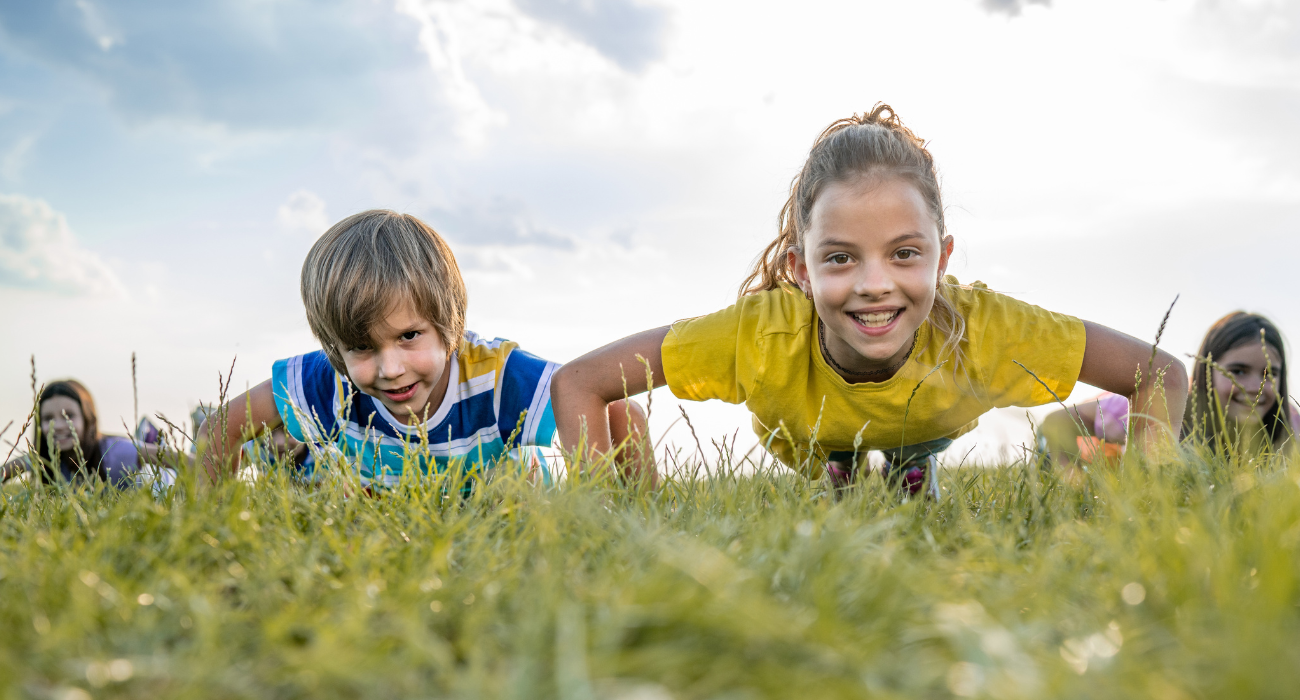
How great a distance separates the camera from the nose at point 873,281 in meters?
3.52

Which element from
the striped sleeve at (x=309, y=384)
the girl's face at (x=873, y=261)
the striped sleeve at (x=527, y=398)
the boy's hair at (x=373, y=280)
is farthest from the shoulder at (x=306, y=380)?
the girl's face at (x=873, y=261)

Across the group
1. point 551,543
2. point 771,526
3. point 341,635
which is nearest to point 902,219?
point 771,526

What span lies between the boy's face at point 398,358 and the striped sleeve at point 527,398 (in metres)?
0.41

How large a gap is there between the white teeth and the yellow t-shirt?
41 cm

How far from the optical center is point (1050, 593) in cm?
145

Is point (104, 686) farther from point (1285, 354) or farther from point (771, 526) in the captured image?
point (1285, 354)

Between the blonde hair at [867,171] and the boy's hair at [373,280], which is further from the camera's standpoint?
the boy's hair at [373,280]

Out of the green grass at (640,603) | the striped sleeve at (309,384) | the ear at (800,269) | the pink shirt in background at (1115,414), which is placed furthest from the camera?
the pink shirt in background at (1115,414)

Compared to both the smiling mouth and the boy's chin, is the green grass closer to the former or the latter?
the smiling mouth

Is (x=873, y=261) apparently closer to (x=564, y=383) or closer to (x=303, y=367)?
(x=564, y=383)

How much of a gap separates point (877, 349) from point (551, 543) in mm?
2454

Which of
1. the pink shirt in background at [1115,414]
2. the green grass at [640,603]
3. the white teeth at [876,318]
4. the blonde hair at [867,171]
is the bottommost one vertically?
the pink shirt in background at [1115,414]

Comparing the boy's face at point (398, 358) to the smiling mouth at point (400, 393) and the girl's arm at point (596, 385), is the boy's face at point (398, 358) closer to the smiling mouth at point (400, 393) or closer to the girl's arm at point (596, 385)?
the smiling mouth at point (400, 393)

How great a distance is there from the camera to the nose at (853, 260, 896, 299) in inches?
139
